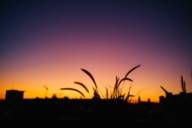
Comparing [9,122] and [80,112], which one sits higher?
[80,112]

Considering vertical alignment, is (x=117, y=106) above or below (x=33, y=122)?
above

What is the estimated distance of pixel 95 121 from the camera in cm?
245

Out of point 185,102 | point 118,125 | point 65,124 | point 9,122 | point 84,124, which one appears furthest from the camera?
point 9,122

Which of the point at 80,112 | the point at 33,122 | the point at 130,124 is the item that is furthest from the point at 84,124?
the point at 33,122

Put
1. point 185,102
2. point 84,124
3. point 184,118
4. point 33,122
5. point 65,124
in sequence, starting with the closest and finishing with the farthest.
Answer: point 84,124, point 65,124, point 184,118, point 185,102, point 33,122

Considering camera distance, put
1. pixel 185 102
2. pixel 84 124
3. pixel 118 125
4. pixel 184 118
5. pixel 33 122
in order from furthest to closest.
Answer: pixel 33 122 → pixel 185 102 → pixel 184 118 → pixel 84 124 → pixel 118 125

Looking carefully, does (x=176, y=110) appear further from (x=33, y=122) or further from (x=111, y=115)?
(x=33, y=122)

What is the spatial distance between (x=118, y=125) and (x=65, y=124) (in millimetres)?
830

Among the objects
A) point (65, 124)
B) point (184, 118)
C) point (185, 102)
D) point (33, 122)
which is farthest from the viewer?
point (33, 122)

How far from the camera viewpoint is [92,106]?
8.80 ft

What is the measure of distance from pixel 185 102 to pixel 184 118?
13.2 inches

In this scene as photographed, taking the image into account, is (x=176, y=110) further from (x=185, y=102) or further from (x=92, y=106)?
(x=92, y=106)

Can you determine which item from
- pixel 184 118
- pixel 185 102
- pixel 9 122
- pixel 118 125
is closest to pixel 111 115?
pixel 118 125

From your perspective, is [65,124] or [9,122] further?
[9,122]
